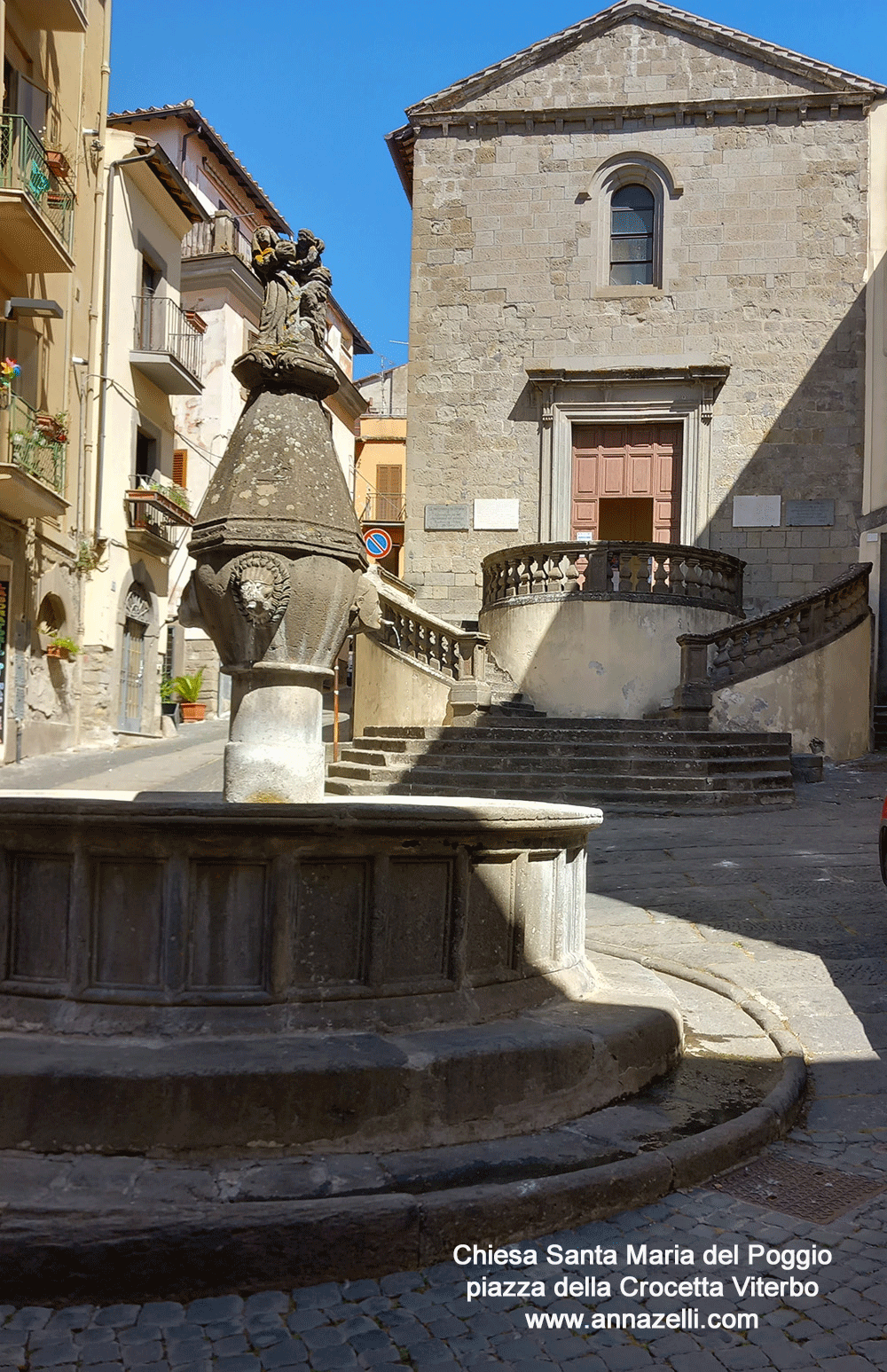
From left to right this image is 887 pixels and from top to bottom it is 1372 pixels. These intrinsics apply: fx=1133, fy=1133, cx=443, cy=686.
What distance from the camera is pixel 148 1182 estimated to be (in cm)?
299

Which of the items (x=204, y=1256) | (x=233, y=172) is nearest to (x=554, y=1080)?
(x=204, y=1256)

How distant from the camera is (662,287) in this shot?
65.2 feet

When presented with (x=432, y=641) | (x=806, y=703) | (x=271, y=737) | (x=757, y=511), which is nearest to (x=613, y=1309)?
(x=271, y=737)

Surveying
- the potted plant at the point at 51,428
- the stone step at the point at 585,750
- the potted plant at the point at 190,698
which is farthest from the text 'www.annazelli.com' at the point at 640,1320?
the potted plant at the point at 190,698

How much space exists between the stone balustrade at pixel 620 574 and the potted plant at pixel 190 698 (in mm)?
8424

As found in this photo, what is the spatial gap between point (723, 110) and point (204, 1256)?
2114 cm

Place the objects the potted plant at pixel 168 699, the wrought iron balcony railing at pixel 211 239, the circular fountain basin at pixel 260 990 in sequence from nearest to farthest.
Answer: the circular fountain basin at pixel 260 990, the potted plant at pixel 168 699, the wrought iron balcony railing at pixel 211 239

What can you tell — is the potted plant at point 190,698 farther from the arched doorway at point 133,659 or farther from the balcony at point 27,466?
the balcony at point 27,466

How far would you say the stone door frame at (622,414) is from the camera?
19.4 meters

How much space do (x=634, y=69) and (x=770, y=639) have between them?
37.2 feet

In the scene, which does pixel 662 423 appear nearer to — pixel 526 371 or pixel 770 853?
pixel 526 371

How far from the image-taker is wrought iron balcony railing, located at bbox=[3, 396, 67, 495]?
567 inches

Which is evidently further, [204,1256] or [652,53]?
[652,53]

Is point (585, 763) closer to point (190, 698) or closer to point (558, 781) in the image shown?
point (558, 781)
